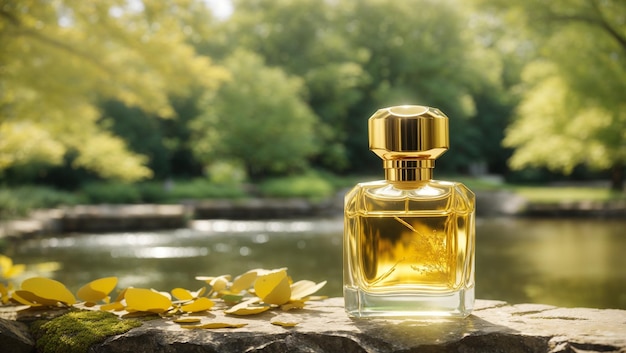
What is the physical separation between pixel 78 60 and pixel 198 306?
9415 millimetres

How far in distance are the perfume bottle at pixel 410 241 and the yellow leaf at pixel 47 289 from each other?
86cm

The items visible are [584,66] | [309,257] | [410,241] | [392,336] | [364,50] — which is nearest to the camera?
[392,336]

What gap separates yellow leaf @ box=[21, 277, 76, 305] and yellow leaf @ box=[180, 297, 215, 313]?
39 cm

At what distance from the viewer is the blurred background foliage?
10312mm

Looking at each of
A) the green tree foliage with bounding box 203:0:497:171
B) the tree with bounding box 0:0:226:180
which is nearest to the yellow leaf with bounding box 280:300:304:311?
the tree with bounding box 0:0:226:180

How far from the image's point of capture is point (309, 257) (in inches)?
270

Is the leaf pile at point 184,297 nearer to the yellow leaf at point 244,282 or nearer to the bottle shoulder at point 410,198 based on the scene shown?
the yellow leaf at point 244,282

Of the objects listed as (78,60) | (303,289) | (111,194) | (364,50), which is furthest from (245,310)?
(364,50)

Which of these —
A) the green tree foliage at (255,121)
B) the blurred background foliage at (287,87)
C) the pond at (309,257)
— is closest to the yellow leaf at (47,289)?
the pond at (309,257)

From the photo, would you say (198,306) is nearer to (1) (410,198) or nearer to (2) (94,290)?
(2) (94,290)

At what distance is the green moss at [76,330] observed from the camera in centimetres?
157

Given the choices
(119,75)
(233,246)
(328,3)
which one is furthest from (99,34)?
(328,3)

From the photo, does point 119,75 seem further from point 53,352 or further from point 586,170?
point 586,170

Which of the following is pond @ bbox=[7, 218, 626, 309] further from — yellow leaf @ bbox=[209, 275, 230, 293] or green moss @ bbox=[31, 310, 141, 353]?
green moss @ bbox=[31, 310, 141, 353]
